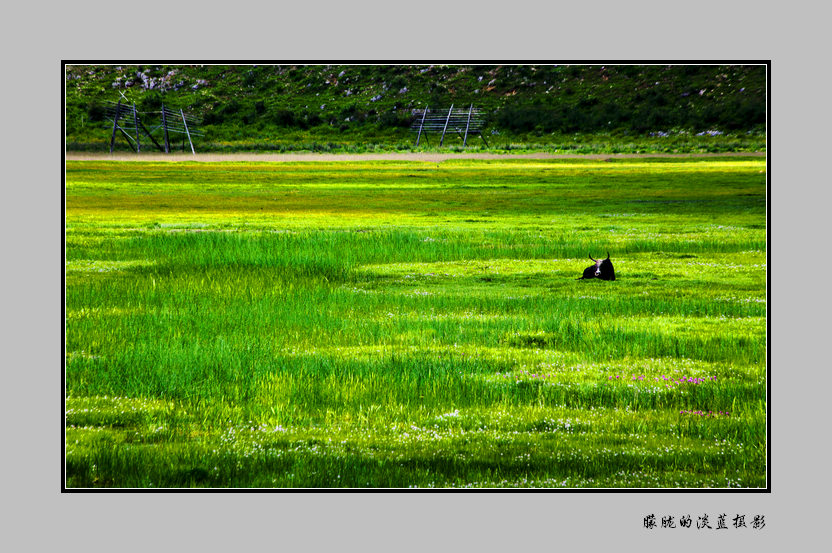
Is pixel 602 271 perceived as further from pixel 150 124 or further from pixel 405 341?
pixel 150 124

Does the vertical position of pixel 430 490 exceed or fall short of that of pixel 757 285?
it falls short

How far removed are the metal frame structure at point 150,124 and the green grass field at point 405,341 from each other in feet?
3.60

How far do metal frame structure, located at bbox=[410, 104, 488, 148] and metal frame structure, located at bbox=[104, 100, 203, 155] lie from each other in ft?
21.2

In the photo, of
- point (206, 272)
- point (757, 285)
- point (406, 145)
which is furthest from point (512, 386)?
point (406, 145)

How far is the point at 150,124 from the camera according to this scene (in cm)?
2402

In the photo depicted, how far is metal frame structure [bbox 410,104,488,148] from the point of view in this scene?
25.0 m

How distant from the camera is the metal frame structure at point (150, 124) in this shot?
2142 cm

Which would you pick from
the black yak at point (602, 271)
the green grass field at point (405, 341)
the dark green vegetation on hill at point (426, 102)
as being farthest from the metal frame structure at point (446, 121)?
the black yak at point (602, 271)

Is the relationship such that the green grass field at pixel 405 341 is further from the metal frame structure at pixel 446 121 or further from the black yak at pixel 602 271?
the metal frame structure at pixel 446 121

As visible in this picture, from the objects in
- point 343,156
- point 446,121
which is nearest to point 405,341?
point 446,121

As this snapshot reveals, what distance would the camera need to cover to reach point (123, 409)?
11211 millimetres
